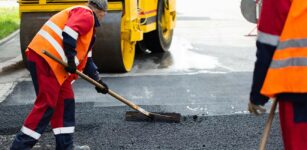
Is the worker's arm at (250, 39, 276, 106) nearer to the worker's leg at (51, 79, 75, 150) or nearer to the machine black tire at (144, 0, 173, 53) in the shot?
the worker's leg at (51, 79, 75, 150)

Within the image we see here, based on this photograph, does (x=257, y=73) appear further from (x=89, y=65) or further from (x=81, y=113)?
(x=81, y=113)

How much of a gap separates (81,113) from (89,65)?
120 cm

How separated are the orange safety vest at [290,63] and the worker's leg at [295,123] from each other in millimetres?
99

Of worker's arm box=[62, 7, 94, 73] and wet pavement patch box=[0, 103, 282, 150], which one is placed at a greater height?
worker's arm box=[62, 7, 94, 73]

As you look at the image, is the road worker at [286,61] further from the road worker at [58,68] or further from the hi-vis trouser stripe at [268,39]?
the road worker at [58,68]

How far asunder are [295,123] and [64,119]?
2371 mm

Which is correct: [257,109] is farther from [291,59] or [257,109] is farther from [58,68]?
[58,68]

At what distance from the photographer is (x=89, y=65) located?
5305 millimetres

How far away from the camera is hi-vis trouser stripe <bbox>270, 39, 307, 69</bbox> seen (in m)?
2.85

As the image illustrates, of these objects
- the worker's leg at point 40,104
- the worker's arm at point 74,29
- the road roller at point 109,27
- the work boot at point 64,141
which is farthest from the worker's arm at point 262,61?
the road roller at point 109,27

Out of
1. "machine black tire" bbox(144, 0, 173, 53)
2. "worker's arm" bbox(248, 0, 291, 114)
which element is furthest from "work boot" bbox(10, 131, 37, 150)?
"machine black tire" bbox(144, 0, 173, 53)

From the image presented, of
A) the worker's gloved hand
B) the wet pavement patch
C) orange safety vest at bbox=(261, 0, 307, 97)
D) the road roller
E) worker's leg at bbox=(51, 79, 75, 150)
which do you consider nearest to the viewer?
orange safety vest at bbox=(261, 0, 307, 97)

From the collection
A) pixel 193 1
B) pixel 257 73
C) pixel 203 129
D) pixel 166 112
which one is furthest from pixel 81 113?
pixel 193 1

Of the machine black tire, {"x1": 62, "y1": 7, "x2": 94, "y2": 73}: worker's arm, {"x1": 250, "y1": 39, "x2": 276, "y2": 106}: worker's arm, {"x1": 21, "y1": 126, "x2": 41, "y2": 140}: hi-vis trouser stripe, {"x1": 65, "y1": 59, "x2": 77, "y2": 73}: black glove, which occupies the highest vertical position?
{"x1": 250, "y1": 39, "x2": 276, "y2": 106}: worker's arm
